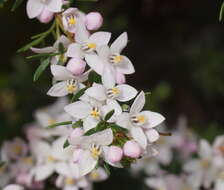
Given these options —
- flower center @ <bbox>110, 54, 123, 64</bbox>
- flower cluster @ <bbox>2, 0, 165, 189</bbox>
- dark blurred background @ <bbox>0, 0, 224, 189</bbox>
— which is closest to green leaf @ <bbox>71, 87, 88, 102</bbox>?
flower cluster @ <bbox>2, 0, 165, 189</bbox>

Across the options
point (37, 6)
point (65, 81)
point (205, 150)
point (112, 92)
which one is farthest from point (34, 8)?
point (205, 150)

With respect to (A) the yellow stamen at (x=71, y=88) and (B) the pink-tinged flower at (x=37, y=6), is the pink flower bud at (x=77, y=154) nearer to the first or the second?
(A) the yellow stamen at (x=71, y=88)

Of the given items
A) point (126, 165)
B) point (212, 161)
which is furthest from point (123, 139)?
point (212, 161)

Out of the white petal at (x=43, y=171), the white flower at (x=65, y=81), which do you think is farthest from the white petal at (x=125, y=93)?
the white petal at (x=43, y=171)

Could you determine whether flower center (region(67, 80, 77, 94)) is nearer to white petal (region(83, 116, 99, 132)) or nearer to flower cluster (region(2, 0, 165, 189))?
flower cluster (region(2, 0, 165, 189))

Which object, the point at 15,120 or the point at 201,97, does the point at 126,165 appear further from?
the point at 201,97

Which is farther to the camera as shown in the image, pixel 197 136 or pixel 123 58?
pixel 197 136

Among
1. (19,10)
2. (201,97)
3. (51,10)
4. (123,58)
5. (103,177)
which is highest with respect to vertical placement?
(51,10)
